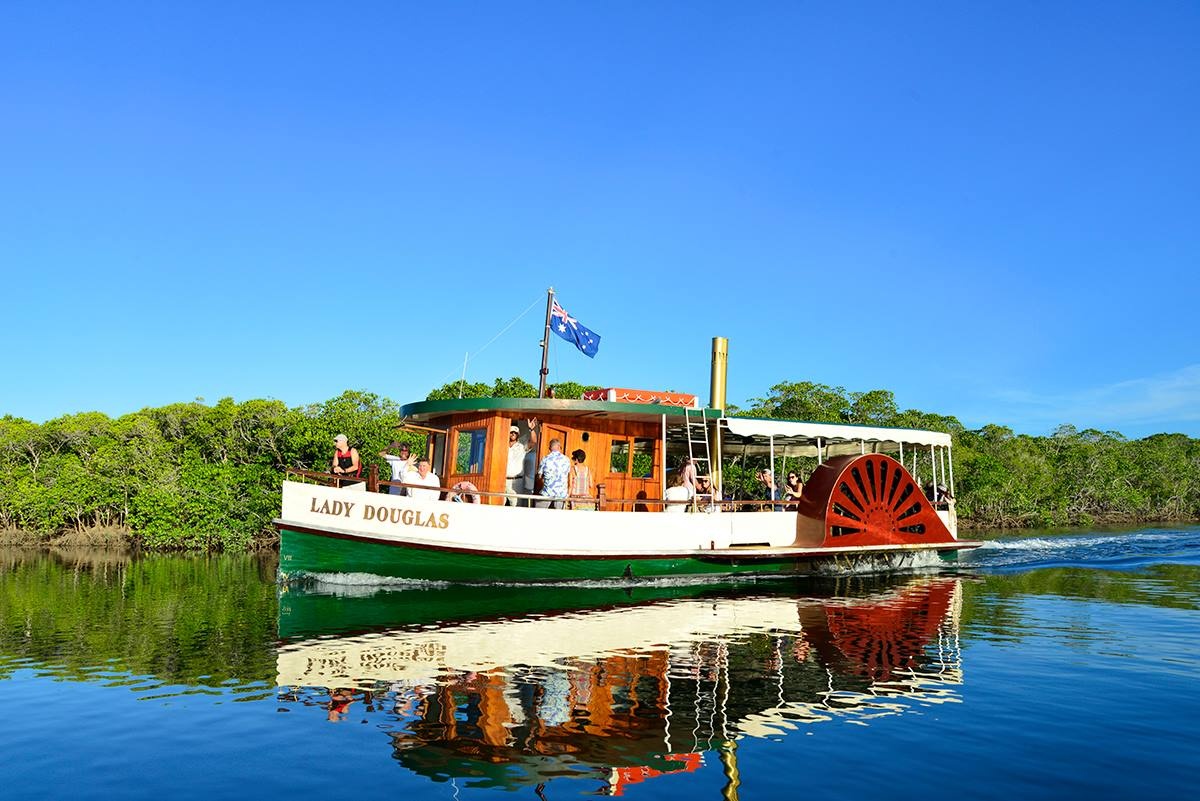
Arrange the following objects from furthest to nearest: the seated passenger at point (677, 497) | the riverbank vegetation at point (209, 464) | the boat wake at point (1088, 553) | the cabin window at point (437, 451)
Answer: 1. the riverbank vegetation at point (209, 464)
2. the boat wake at point (1088, 553)
3. the cabin window at point (437, 451)
4. the seated passenger at point (677, 497)

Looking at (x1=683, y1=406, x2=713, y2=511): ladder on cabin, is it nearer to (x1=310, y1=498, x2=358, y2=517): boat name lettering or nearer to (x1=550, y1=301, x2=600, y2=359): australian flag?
(x1=550, y1=301, x2=600, y2=359): australian flag

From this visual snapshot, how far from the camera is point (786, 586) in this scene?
1655 centimetres

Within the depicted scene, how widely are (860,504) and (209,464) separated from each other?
28871 millimetres

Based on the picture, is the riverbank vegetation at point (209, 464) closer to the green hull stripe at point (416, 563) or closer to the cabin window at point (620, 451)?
the cabin window at point (620, 451)

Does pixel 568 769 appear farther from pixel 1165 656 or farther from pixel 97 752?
pixel 1165 656

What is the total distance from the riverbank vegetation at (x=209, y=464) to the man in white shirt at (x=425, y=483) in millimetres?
18582

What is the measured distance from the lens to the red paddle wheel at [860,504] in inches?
664

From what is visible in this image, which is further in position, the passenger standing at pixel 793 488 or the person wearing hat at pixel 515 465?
the passenger standing at pixel 793 488

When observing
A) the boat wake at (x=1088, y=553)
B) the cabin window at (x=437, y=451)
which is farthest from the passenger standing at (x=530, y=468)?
the boat wake at (x=1088, y=553)

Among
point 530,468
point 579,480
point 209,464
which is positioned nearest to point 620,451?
point 579,480

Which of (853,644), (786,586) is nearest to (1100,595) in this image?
(786,586)

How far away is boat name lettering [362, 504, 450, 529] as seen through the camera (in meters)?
13.7

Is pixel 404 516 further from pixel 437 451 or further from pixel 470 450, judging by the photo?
pixel 437 451

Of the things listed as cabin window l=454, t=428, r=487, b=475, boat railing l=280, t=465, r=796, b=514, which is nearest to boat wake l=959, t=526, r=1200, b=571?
boat railing l=280, t=465, r=796, b=514
